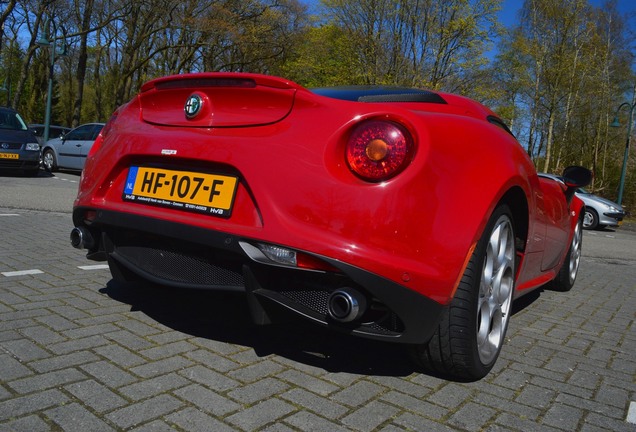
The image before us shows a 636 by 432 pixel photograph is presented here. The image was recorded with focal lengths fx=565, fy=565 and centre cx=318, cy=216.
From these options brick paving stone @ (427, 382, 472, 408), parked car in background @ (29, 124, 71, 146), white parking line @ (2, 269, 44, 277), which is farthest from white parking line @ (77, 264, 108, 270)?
parked car in background @ (29, 124, 71, 146)

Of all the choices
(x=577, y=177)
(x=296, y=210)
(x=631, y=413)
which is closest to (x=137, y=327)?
(x=296, y=210)

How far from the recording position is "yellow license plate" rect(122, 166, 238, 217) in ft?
7.82

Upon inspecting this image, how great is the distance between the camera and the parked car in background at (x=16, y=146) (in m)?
12.3

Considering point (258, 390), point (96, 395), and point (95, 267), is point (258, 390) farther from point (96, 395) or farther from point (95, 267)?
point (95, 267)

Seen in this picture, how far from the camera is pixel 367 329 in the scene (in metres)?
2.19

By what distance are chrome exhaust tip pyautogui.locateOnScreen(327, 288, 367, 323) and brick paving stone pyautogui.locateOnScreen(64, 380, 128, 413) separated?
821 mm

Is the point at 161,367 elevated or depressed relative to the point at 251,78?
depressed

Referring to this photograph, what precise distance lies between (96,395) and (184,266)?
66 centimetres

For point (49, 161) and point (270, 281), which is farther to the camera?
point (49, 161)

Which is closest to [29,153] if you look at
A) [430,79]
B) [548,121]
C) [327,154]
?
[327,154]

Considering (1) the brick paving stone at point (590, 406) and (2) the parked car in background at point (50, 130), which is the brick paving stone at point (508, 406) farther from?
(2) the parked car in background at point (50, 130)

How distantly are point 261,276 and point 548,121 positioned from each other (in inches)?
1208

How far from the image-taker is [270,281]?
228cm

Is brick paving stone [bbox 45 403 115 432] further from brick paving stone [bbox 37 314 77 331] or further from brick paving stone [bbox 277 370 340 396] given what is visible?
brick paving stone [bbox 37 314 77 331]
